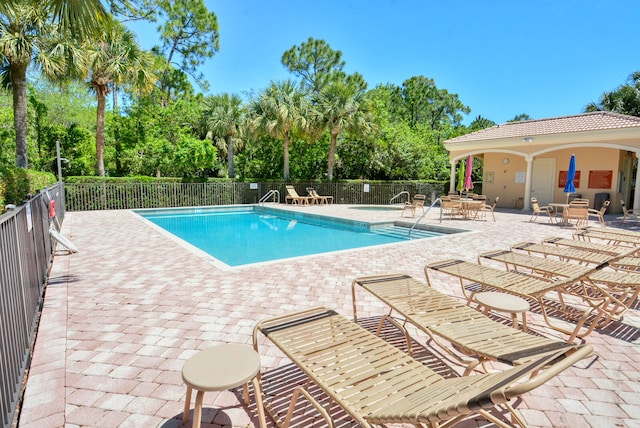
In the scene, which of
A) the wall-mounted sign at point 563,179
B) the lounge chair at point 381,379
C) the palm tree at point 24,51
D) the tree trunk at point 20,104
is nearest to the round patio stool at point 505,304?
the lounge chair at point 381,379

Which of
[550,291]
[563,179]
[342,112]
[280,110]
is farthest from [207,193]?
[563,179]

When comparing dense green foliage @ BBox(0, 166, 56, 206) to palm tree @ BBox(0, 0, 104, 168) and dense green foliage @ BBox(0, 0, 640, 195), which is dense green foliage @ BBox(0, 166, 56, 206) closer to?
palm tree @ BBox(0, 0, 104, 168)

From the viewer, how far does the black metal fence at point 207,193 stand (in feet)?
51.1

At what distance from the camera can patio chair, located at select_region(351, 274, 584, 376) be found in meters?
2.23

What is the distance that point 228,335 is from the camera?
3385 millimetres

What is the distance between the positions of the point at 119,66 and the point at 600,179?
21.5m

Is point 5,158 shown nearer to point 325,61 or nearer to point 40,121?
point 40,121

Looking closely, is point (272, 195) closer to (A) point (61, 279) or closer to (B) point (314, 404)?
(A) point (61, 279)

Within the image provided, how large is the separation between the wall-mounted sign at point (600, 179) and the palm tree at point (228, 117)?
17.9 meters

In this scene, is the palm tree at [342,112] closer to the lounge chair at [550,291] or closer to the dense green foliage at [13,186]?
the dense green foliage at [13,186]

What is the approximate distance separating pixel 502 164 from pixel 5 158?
28.5 metres

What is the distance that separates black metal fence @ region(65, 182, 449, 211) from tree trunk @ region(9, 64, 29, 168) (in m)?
3.42

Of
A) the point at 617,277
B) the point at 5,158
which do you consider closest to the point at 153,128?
the point at 5,158

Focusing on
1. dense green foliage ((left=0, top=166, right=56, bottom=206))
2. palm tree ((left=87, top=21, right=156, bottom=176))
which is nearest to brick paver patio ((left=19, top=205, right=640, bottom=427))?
dense green foliage ((left=0, top=166, right=56, bottom=206))
